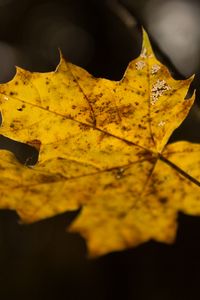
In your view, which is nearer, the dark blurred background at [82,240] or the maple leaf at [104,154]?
the maple leaf at [104,154]

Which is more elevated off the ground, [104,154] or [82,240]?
[104,154]

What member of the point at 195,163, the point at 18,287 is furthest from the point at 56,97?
the point at 18,287

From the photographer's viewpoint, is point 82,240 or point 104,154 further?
point 82,240

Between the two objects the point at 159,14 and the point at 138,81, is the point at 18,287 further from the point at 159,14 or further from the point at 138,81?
the point at 159,14

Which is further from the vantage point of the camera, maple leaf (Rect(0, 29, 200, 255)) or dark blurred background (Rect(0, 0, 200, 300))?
dark blurred background (Rect(0, 0, 200, 300))
